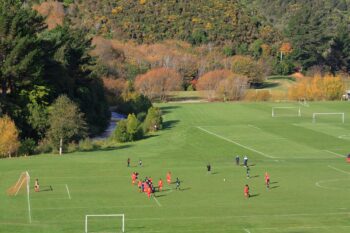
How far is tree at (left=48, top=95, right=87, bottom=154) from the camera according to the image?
88750 mm

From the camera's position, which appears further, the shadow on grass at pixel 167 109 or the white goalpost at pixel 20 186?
the shadow on grass at pixel 167 109

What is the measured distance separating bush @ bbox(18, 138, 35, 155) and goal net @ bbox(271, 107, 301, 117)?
4920cm

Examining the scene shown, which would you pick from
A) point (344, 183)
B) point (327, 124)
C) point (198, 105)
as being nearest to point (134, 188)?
point (344, 183)

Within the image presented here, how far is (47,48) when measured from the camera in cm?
10362

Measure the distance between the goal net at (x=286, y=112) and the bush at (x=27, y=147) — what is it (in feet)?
161

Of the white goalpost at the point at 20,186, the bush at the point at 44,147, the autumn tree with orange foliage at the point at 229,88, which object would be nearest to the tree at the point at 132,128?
the bush at the point at 44,147

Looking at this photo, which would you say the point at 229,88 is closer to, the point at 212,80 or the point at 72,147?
the point at 212,80

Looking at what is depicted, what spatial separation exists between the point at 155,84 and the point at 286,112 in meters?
37.0

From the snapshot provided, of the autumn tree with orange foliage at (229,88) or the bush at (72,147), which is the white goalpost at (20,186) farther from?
the autumn tree with orange foliage at (229,88)

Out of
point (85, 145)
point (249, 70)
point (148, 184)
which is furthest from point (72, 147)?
point (249, 70)

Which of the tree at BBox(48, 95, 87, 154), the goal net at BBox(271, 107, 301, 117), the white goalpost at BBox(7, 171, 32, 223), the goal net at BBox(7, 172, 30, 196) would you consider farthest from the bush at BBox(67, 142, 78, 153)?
the goal net at BBox(271, 107, 301, 117)

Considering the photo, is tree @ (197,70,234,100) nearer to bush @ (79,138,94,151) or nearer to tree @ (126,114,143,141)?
tree @ (126,114,143,141)

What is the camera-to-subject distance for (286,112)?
13100 cm

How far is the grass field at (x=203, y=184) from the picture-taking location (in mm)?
51688
